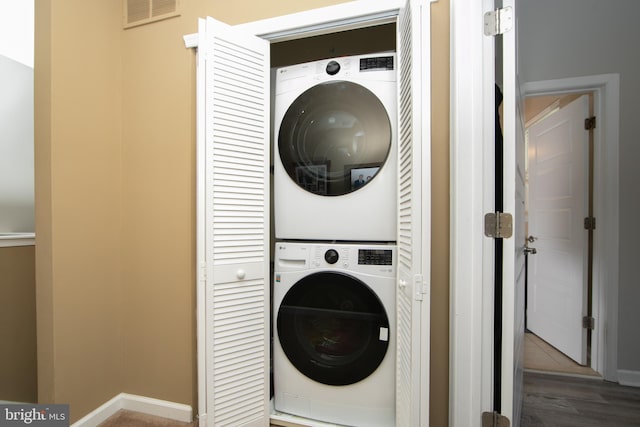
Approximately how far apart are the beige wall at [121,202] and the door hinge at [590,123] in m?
1.63

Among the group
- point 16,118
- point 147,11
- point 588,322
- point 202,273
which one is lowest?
point 588,322

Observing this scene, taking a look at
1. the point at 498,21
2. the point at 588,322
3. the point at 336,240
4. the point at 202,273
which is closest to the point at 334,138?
the point at 336,240

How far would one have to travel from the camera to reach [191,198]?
1503 mm

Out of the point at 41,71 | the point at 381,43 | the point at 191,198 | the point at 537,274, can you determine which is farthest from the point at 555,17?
the point at 41,71

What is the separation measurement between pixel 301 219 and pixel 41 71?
1341 mm

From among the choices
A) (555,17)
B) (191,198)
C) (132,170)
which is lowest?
(191,198)

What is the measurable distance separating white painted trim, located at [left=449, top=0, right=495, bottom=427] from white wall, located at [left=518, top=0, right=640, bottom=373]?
1.14 metres

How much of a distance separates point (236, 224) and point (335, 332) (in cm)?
72

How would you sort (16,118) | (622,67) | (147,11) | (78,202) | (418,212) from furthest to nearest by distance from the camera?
(622,67)
(16,118)
(147,11)
(78,202)
(418,212)

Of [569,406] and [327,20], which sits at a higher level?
[327,20]

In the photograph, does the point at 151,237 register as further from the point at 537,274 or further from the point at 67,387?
the point at 537,274

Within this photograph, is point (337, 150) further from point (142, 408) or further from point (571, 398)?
point (571, 398)

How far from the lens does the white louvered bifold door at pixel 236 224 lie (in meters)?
1.27

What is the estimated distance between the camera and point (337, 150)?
4.70 ft
